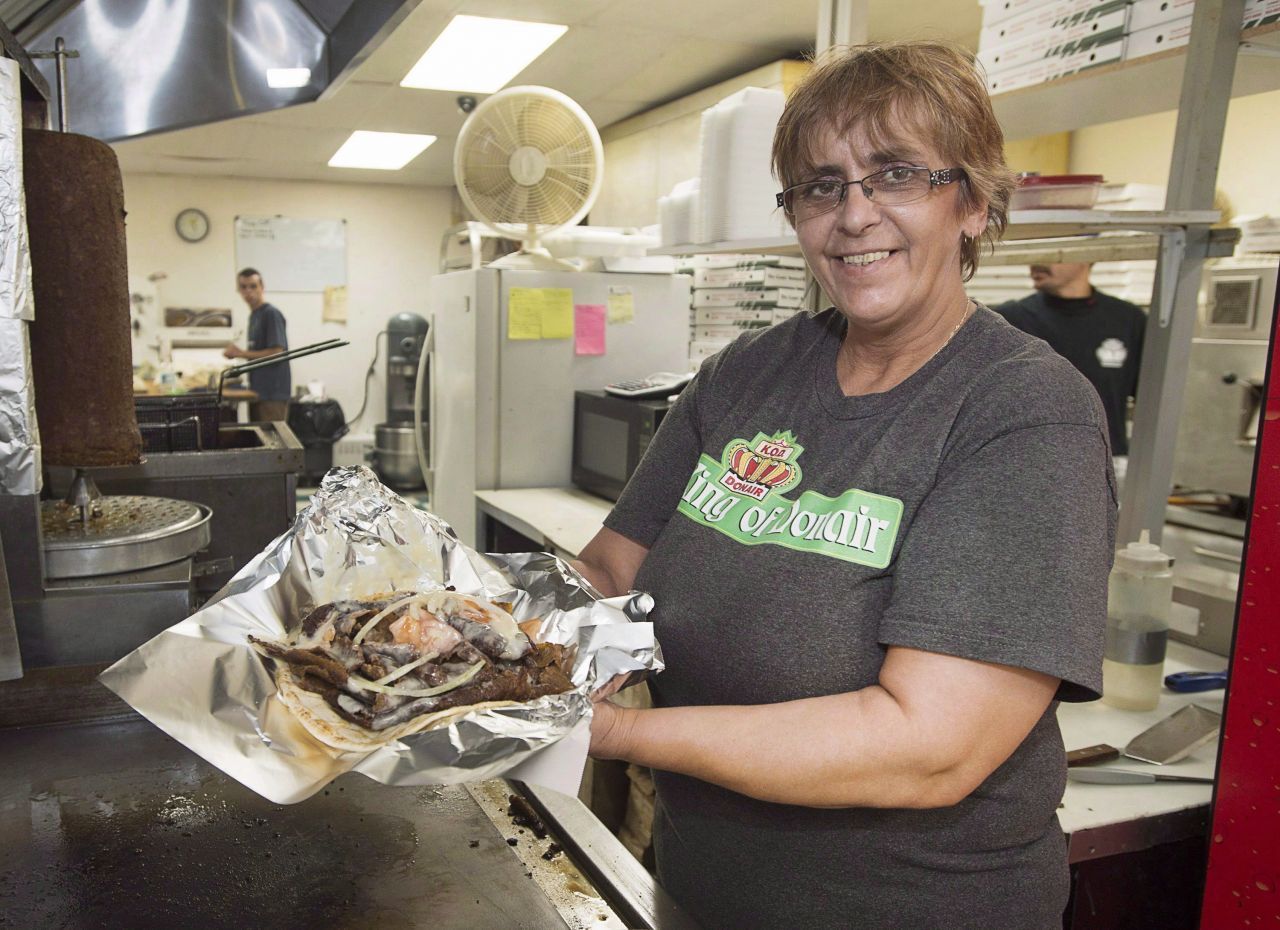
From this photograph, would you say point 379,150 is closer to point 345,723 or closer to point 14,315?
point 14,315

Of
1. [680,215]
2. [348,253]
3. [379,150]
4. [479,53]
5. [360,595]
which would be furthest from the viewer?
[348,253]

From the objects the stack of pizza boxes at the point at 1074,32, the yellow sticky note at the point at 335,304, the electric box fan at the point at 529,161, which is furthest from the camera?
the yellow sticky note at the point at 335,304

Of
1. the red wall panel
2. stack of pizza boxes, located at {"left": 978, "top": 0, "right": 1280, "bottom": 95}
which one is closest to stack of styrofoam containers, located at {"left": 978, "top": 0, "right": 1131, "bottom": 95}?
stack of pizza boxes, located at {"left": 978, "top": 0, "right": 1280, "bottom": 95}

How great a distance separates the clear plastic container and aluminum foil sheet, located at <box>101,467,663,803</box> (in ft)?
3.43

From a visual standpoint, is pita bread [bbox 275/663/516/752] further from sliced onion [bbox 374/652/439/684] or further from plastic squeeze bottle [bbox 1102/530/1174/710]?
plastic squeeze bottle [bbox 1102/530/1174/710]

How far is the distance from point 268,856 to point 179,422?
80.1 inches

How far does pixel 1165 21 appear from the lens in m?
1.83

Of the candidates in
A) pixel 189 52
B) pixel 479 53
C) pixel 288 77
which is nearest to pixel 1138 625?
pixel 288 77

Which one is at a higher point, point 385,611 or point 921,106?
point 921,106

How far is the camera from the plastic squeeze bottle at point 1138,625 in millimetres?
1722

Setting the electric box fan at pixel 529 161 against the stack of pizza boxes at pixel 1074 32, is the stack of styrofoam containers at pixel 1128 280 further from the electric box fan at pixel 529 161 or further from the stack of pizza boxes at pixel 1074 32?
the electric box fan at pixel 529 161

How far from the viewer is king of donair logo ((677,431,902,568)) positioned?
1057 millimetres

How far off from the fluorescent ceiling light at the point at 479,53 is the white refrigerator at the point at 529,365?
4.62 ft

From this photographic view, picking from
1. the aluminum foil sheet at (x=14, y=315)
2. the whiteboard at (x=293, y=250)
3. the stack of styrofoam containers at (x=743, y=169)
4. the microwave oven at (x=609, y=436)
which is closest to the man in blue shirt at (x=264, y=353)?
the whiteboard at (x=293, y=250)
